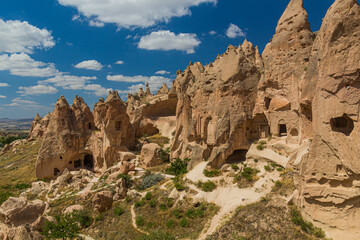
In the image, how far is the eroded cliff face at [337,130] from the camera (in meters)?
10.8

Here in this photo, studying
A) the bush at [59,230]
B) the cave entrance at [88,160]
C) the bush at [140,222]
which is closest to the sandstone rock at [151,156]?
the cave entrance at [88,160]

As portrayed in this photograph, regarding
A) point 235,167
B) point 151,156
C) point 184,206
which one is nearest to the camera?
point 184,206

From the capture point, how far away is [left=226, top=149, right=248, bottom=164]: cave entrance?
22.1m

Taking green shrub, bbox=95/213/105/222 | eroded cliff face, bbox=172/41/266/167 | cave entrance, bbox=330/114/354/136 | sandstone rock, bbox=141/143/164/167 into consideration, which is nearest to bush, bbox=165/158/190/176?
eroded cliff face, bbox=172/41/266/167

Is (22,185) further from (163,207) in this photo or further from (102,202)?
(163,207)

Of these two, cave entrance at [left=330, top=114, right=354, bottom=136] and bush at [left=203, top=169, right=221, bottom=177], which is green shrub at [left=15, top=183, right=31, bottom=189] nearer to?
bush at [left=203, top=169, right=221, bottom=177]

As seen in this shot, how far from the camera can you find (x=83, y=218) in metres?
19.2

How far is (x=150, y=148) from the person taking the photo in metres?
31.6

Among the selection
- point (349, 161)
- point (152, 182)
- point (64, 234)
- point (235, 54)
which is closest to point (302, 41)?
point (235, 54)

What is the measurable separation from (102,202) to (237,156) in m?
13.1

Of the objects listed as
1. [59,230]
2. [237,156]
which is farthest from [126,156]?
[59,230]

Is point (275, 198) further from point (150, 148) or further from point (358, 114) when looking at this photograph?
point (150, 148)

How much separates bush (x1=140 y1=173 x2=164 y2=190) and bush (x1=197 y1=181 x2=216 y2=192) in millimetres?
6292

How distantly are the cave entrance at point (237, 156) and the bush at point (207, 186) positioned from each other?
12.2 feet
